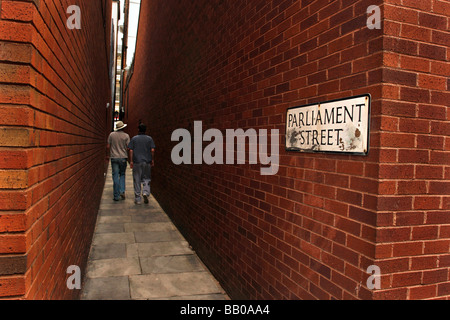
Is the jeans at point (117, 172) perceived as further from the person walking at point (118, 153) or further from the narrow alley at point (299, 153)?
the narrow alley at point (299, 153)

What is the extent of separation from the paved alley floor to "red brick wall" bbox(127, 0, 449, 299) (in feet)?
1.48

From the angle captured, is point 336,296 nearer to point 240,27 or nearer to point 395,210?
point 395,210

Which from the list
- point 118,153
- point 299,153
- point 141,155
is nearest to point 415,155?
point 299,153

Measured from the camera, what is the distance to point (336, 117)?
81.2 inches

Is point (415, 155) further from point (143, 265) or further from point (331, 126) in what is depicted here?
point (143, 265)

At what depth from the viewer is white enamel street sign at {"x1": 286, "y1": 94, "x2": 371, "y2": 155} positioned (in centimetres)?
187

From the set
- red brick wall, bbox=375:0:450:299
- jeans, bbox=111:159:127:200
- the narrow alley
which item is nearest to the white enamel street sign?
the narrow alley

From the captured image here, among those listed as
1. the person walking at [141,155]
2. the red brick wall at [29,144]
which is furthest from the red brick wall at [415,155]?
the person walking at [141,155]

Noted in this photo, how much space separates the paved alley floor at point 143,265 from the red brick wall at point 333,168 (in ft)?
1.48

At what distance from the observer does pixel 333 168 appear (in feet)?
6.86

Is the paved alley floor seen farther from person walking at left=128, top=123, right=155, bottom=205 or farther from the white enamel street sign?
the white enamel street sign

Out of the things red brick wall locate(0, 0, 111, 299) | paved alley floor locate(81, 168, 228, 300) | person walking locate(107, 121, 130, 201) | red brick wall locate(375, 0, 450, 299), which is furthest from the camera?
person walking locate(107, 121, 130, 201)
